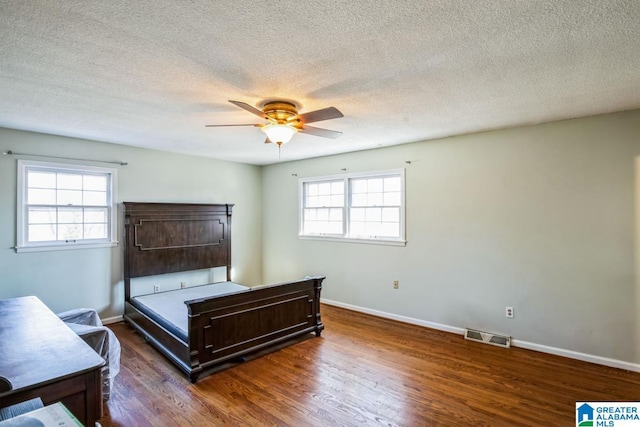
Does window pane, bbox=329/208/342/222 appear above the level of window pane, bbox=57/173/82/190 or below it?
below

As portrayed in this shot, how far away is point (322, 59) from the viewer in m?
2.07

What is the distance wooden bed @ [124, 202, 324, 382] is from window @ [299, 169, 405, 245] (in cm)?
131

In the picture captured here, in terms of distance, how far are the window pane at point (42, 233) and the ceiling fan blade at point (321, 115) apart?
3.64 metres

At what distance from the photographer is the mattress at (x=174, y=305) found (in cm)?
325

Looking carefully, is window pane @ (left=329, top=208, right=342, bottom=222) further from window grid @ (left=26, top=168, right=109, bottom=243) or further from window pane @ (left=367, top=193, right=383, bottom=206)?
window grid @ (left=26, top=168, right=109, bottom=243)

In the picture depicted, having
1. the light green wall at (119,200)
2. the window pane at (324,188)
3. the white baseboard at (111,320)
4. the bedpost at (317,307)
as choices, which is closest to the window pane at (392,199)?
the window pane at (324,188)

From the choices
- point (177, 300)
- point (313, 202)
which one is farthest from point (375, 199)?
point (177, 300)

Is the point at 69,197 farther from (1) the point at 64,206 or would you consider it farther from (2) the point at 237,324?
(2) the point at 237,324

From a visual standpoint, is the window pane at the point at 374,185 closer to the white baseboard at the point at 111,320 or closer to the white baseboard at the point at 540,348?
the white baseboard at the point at 540,348

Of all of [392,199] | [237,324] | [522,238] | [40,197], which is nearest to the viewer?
[237,324]

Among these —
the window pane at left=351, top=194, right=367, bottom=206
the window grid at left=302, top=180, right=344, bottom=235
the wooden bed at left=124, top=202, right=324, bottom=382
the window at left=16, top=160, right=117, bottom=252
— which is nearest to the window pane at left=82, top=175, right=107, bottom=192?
the window at left=16, top=160, right=117, bottom=252

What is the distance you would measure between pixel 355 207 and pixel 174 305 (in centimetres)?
286

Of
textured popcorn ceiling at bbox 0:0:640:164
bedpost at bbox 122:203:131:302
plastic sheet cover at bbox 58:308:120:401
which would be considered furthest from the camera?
bedpost at bbox 122:203:131:302

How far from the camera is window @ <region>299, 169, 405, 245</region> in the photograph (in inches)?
185
